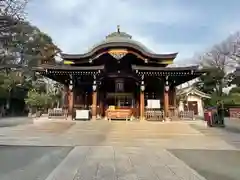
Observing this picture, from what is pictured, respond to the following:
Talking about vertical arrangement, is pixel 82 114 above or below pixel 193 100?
below

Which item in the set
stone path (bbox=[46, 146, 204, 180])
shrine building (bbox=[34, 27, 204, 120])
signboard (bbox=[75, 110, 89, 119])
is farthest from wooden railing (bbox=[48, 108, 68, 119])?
stone path (bbox=[46, 146, 204, 180])

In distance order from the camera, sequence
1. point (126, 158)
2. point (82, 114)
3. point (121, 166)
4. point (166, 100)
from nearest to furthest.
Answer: point (121, 166) < point (126, 158) < point (82, 114) < point (166, 100)

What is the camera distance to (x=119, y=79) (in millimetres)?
24547

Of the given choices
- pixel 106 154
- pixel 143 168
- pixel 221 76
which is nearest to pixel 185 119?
pixel 106 154

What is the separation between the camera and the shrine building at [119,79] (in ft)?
73.2

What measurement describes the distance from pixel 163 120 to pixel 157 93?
14.4ft

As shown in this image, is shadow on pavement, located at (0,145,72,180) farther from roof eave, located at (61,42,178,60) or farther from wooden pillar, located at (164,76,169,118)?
roof eave, located at (61,42,178,60)

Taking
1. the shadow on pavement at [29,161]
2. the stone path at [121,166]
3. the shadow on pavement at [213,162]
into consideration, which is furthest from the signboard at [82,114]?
the shadow on pavement at [213,162]

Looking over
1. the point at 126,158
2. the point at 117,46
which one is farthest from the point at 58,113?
the point at 126,158

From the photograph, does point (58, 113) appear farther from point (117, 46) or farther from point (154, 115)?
point (154, 115)

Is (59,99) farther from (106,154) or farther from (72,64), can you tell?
(106,154)

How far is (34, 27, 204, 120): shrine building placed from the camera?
22312 millimetres

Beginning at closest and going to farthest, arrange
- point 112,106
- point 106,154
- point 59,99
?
point 106,154 → point 112,106 → point 59,99

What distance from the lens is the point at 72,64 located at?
25812 mm
